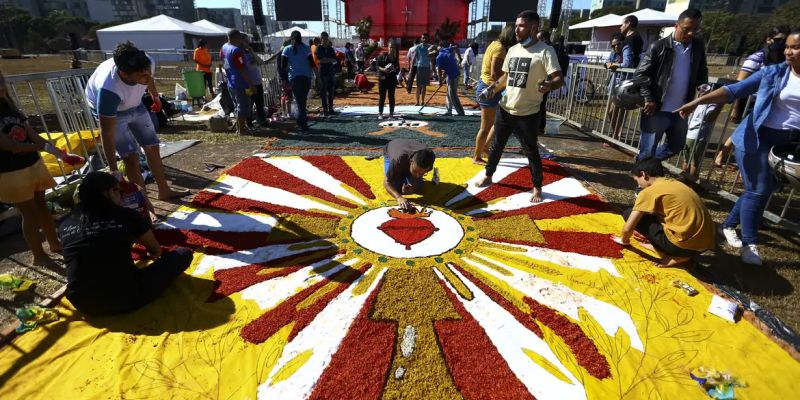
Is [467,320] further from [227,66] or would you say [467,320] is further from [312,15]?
[312,15]

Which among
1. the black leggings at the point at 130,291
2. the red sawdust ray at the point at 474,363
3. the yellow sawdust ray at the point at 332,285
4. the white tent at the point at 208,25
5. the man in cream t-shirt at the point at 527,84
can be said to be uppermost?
the white tent at the point at 208,25

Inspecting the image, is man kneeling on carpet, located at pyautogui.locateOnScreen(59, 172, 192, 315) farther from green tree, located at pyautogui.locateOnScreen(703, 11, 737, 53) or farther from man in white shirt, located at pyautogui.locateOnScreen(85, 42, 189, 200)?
green tree, located at pyautogui.locateOnScreen(703, 11, 737, 53)

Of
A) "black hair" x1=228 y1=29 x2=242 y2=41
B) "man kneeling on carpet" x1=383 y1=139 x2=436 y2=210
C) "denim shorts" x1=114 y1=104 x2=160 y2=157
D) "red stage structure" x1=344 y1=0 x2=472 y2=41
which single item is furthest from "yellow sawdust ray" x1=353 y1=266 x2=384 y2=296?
"red stage structure" x1=344 y1=0 x2=472 y2=41

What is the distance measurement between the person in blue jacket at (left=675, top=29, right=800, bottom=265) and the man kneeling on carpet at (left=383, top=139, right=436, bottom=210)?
2.33 metres

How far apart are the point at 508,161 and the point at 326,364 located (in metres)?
4.28

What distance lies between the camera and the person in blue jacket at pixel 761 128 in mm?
2859

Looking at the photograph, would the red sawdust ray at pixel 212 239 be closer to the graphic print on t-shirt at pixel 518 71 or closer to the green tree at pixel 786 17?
the graphic print on t-shirt at pixel 518 71

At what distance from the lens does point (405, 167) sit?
3.84 meters

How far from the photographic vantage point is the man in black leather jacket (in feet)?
12.4

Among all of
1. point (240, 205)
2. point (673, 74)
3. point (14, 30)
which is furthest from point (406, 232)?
point (14, 30)

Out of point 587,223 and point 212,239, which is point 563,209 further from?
point 212,239

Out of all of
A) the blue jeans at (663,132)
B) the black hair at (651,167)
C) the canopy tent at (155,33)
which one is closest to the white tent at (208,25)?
the canopy tent at (155,33)

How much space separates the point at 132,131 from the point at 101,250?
2.03 metres

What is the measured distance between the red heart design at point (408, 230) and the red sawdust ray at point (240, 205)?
0.57 meters
